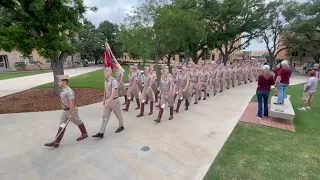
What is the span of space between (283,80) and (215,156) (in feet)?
14.2

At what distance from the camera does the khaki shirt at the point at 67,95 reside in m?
3.85

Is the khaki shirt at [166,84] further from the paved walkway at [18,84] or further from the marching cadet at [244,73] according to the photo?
the marching cadet at [244,73]

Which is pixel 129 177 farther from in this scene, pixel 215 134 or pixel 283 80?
pixel 283 80

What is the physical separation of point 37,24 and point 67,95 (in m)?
5.18

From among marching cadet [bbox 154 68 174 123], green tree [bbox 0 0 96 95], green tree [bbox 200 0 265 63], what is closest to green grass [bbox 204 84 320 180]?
marching cadet [bbox 154 68 174 123]

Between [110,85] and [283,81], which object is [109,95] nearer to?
[110,85]

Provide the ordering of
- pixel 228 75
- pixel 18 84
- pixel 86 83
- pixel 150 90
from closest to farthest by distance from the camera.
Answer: pixel 150 90 < pixel 228 75 < pixel 86 83 < pixel 18 84

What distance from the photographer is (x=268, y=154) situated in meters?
3.79

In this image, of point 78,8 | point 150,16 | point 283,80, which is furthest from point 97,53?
point 283,80

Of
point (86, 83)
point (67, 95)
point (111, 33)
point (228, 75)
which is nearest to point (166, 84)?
point (67, 95)

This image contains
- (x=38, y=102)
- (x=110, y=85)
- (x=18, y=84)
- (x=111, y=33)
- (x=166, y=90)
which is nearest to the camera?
(x=110, y=85)

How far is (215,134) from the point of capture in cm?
480

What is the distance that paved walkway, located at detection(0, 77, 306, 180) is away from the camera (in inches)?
127

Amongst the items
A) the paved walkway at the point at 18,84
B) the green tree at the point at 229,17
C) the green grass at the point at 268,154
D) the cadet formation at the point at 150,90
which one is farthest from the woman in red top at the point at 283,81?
the green tree at the point at 229,17
